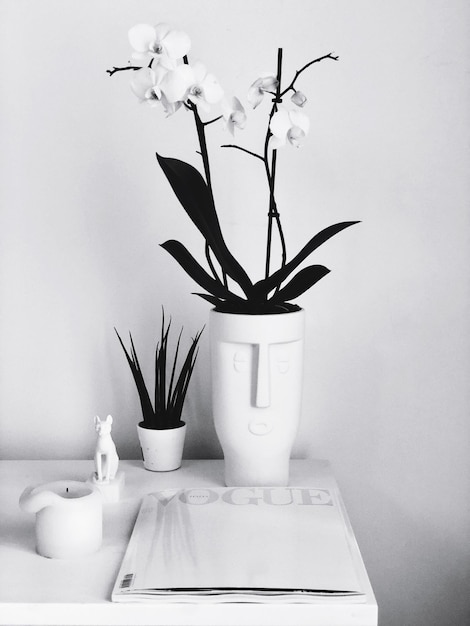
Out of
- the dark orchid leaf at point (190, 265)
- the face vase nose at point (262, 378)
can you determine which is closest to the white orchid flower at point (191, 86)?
the dark orchid leaf at point (190, 265)

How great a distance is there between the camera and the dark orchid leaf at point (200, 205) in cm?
93

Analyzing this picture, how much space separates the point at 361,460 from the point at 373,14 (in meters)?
0.72

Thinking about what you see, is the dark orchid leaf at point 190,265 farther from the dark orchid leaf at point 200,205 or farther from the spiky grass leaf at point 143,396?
the spiky grass leaf at point 143,396

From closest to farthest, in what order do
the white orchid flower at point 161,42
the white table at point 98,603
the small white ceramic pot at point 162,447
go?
the white table at point 98,603 → the white orchid flower at point 161,42 → the small white ceramic pot at point 162,447

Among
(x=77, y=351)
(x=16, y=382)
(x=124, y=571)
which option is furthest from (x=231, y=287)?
(x=124, y=571)

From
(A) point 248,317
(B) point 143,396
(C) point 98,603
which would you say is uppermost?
(A) point 248,317

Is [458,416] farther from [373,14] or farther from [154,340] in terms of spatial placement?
[373,14]

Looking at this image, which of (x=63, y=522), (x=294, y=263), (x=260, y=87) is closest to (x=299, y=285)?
(x=294, y=263)

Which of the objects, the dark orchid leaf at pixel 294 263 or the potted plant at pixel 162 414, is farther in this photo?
the potted plant at pixel 162 414

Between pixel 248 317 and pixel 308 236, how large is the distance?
0.28 m

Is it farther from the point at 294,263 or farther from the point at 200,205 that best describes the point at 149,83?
the point at 294,263

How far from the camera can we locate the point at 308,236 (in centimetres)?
116

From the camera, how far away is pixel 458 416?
3.90ft

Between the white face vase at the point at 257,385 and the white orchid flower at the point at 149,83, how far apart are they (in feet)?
0.95
